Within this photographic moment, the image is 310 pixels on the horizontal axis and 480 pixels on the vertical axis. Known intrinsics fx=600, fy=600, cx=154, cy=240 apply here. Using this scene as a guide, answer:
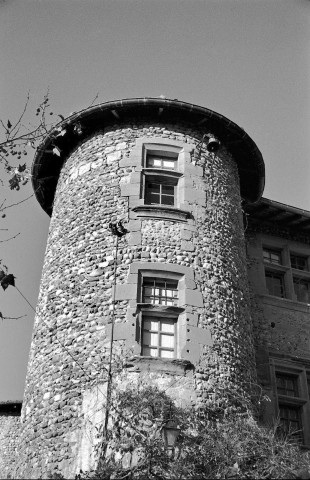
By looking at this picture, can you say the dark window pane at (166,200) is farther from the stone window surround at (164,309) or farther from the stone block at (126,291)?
the stone block at (126,291)

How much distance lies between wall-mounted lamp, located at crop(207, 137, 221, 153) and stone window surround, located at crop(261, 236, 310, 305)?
3.33m

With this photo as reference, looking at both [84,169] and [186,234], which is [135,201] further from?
[84,169]

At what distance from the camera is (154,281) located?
39.9 ft

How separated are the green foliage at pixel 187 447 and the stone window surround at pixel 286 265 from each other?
5803 mm

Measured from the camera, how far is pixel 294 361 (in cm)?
1424

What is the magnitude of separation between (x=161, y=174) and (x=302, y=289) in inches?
214

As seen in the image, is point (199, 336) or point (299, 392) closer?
point (199, 336)

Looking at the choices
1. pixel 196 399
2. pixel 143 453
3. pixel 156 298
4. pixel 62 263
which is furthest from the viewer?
pixel 62 263

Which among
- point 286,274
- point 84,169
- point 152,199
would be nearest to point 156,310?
point 152,199

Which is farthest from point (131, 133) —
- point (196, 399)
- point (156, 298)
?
point (196, 399)

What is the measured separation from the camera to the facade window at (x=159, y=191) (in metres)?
13.5

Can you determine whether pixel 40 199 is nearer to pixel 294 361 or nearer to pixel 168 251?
pixel 168 251

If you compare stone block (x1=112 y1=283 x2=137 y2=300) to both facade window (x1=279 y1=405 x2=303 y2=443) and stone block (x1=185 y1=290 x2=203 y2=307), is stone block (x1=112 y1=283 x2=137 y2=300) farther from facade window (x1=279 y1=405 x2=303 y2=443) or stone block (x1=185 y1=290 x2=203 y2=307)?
facade window (x1=279 y1=405 x2=303 y2=443)

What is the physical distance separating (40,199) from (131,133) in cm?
354
